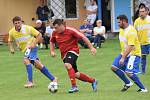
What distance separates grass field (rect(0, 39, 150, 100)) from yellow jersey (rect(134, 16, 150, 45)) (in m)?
0.91

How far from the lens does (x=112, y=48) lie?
883 inches

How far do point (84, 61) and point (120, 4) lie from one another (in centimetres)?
1106

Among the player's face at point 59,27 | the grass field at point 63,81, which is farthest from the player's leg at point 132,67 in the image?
the player's face at point 59,27

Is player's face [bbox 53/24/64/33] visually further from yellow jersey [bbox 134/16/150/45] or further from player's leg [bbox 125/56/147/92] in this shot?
yellow jersey [bbox 134/16/150/45]

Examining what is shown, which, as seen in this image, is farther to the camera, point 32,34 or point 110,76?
point 110,76

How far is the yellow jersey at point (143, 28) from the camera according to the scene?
46.5 feet

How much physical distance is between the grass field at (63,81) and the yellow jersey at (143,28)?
3.00 feet

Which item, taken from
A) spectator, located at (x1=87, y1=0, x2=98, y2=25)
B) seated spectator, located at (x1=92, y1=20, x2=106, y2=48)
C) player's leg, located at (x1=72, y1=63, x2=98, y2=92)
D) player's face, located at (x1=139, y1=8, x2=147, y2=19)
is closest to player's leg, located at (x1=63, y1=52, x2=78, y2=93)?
player's leg, located at (x1=72, y1=63, x2=98, y2=92)

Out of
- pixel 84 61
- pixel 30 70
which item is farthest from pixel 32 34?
pixel 84 61

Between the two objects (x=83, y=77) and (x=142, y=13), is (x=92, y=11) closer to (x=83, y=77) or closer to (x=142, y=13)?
(x=142, y=13)

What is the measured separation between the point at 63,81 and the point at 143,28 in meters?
2.53

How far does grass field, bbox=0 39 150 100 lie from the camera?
11.1 metres

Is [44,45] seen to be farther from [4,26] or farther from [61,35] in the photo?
[61,35]

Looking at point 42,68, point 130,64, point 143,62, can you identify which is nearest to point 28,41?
point 42,68
